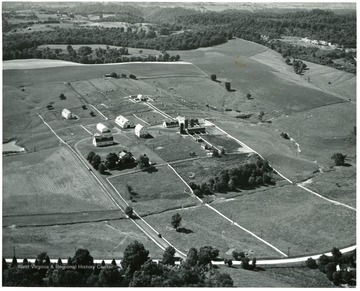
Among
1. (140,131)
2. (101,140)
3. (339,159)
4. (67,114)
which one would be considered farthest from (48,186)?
(339,159)

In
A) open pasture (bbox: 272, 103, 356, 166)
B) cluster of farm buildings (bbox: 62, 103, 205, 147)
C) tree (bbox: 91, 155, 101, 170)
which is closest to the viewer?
tree (bbox: 91, 155, 101, 170)

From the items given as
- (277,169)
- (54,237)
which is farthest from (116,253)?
(277,169)

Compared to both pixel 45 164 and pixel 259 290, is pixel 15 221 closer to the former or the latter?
pixel 45 164

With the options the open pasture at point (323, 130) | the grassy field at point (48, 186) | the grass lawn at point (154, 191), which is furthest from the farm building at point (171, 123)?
the open pasture at point (323, 130)

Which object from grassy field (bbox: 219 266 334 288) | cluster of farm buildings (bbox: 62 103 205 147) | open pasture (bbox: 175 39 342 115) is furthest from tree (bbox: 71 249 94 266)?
open pasture (bbox: 175 39 342 115)

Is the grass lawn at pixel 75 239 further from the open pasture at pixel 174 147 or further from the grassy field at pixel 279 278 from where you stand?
the open pasture at pixel 174 147

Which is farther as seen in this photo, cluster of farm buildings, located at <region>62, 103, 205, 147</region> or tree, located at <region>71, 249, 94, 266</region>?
cluster of farm buildings, located at <region>62, 103, 205, 147</region>

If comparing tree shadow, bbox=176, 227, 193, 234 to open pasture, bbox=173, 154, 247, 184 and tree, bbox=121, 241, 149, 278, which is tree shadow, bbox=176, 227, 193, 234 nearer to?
tree, bbox=121, 241, 149, 278
